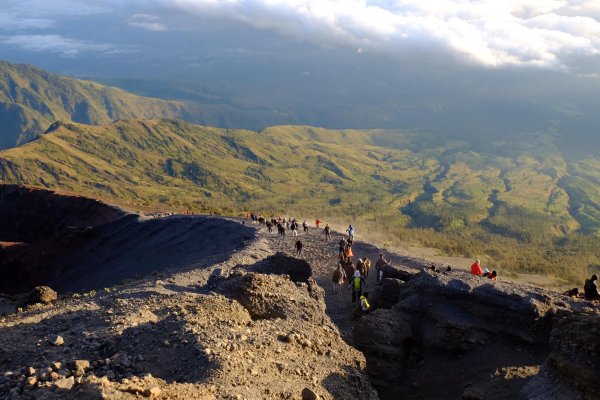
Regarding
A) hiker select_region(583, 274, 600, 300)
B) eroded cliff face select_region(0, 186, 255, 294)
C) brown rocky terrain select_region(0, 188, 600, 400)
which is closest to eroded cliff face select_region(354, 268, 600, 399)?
brown rocky terrain select_region(0, 188, 600, 400)

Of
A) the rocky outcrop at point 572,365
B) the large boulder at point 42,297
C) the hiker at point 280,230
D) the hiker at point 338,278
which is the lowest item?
the large boulder at point 42,297

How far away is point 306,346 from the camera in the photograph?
18.4m

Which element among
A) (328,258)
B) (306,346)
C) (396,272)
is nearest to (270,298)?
(306,346)

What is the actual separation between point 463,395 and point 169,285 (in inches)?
737

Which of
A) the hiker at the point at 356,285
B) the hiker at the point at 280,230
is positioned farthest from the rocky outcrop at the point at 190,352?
the hiker at the point at 280,230

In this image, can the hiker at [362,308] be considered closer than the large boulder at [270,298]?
No

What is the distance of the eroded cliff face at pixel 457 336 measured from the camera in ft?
64.3

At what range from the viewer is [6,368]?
49.6 ft

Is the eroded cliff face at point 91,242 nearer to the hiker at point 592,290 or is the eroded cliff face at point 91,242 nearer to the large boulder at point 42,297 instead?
the large boulder at point 42,297

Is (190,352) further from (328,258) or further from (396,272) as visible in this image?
(328,258)

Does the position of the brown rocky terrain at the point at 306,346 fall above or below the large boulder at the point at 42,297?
above

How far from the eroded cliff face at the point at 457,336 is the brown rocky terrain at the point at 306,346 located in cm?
5

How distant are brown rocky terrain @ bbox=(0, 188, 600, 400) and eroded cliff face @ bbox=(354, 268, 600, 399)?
0.16ft

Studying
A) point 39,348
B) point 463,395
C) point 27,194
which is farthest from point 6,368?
point 27,194
